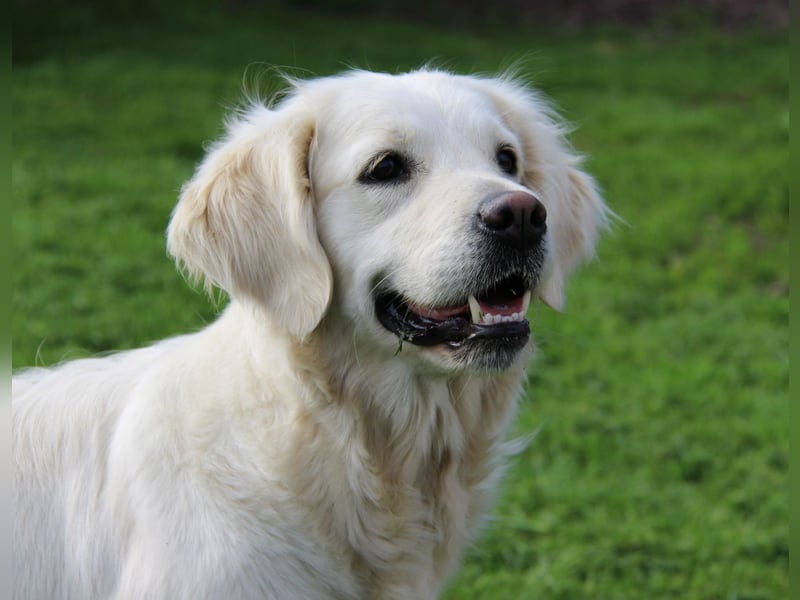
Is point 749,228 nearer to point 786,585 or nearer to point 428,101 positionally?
point 786,585

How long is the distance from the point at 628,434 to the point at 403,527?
2.93 meters

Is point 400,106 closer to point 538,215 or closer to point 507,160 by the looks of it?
point 507,160

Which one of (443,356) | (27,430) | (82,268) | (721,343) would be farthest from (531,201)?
(82,268)

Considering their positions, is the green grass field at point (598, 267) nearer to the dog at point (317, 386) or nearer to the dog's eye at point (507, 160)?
the dog's eye at point (507, 160)

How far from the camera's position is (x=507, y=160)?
11.3ft

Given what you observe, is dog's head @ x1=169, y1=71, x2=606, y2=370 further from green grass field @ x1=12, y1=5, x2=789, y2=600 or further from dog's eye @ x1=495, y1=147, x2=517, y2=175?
green grass field @ x1=12, y1=5, x2=789, y2=600

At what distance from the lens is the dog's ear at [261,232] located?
3.05 m

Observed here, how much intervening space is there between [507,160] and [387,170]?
0.52m

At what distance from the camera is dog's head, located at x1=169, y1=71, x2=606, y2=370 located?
294 centimetres

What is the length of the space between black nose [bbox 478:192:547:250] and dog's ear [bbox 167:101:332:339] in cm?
54

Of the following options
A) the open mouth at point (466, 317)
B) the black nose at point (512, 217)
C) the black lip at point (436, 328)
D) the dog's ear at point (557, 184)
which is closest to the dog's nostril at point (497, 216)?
the black nose at point (512, 217)

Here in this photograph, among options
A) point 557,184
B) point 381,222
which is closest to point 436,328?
point 381,222

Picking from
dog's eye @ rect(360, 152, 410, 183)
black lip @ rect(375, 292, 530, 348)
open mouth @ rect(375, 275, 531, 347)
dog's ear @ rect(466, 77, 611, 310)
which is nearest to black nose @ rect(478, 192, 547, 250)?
open mouth @ rect(375, 275, 531, 347)

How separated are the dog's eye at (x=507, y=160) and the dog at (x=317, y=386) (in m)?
0.02
